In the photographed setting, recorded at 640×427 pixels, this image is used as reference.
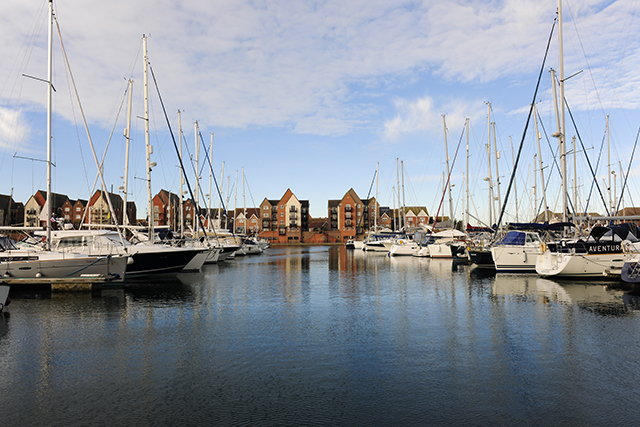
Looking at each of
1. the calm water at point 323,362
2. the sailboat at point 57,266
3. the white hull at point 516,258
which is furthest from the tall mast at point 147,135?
the white hull at point 516,258

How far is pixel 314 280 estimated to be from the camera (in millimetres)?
26281

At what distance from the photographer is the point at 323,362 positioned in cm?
927

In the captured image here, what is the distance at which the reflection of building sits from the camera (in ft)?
Answer: 391

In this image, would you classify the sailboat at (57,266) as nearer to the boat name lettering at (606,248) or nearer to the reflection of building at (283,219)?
the boat name lettering at (606,248)

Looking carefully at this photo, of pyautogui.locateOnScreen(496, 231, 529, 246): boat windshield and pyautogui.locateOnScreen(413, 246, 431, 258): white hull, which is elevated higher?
pyautogui.locateOnScreen(496, 231, 529, 246): boat windshield

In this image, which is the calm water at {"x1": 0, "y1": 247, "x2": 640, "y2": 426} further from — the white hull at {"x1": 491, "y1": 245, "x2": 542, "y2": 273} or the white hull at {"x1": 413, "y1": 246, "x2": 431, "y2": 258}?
the white hull at {"x1": 413, "y1": 246, "x2": 431, "y2": 258}

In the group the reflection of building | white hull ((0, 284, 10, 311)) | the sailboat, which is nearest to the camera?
white hull ((0, 284, 10, 311))

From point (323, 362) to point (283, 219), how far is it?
112 meters

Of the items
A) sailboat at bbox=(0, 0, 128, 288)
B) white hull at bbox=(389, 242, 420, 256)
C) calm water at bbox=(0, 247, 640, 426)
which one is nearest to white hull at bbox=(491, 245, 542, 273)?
calm water at bbox=(0, 247, 640, 426)

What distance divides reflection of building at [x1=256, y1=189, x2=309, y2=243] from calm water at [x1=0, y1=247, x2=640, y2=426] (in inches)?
3996

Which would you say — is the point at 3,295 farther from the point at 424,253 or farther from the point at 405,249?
the point at 405,249

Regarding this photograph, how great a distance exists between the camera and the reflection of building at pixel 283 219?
11931cm

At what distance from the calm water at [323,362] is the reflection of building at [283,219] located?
3996 inches

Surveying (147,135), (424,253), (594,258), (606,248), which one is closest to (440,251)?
(424,253)
